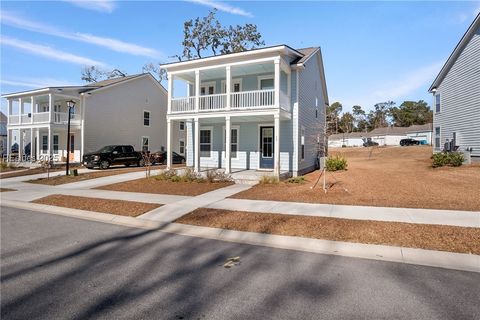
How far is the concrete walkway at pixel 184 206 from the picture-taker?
8.30 m

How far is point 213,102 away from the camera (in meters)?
17.1

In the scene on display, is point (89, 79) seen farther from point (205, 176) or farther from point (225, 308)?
point (225, 308)

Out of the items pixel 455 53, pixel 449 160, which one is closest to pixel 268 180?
pixel 449 160

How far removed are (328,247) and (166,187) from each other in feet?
30.1

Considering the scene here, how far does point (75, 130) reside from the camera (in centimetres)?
2745

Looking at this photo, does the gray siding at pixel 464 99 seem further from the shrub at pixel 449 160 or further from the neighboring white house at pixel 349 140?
the neighboring white house at pixel 349 140

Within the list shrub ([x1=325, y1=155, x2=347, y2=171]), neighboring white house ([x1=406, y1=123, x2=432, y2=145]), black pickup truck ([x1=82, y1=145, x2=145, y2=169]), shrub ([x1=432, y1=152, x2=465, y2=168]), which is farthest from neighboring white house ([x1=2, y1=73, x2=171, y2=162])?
neighboring white house ([x1=406, y1=123, x2=432, y2=145])

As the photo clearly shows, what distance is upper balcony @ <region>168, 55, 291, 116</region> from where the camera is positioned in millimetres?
15453

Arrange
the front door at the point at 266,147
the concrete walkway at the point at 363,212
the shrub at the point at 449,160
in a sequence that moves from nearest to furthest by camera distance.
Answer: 1. the concrete walkway at the point at 363,212
2. the front door at the point at 266,147
3. the shrub at the point at 449,160

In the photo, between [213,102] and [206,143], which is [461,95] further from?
[206,143]

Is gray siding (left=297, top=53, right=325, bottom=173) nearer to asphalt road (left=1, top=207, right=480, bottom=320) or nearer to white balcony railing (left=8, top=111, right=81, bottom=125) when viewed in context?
asphalt road (left=1, top=207, right=480, bottom=320)

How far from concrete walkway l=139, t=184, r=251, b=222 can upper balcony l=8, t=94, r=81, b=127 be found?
20.6 m

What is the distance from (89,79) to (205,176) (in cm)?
4236

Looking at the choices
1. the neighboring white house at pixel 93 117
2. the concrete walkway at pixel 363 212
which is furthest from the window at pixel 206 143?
the neighboring white house at pixel 93 117
